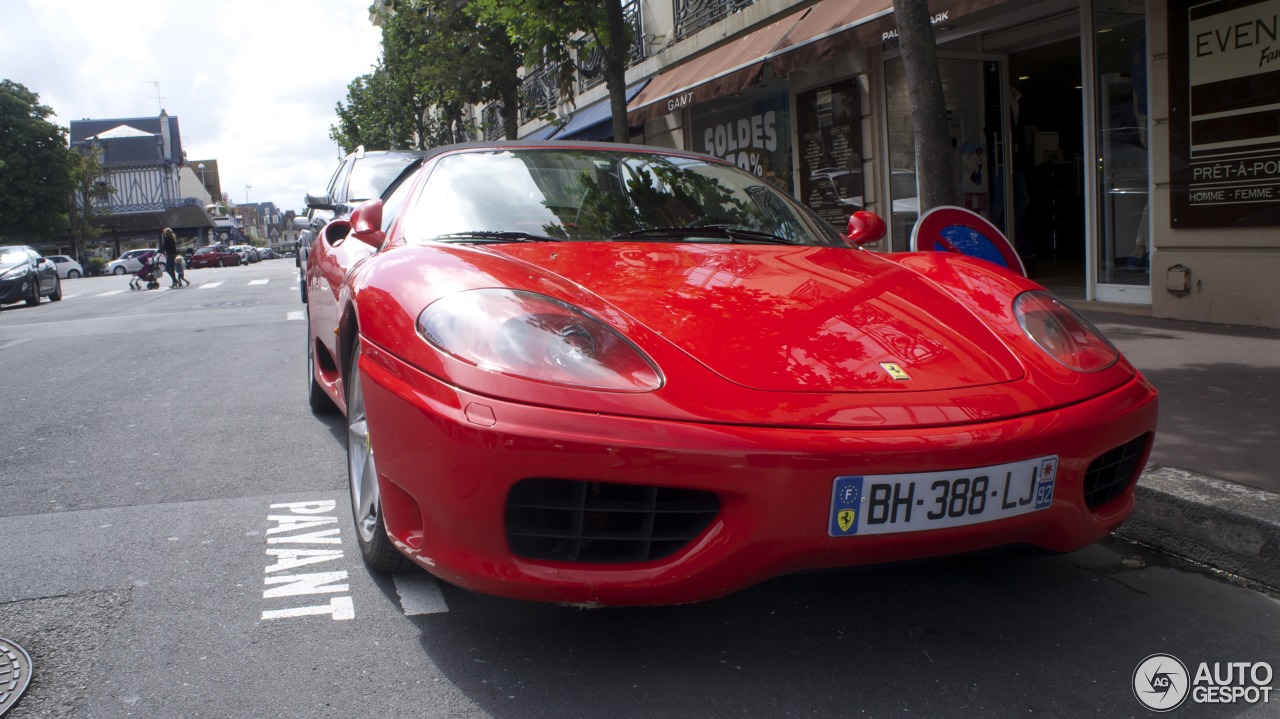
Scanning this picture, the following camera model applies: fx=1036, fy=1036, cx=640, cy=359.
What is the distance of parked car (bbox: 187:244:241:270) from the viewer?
209 ft

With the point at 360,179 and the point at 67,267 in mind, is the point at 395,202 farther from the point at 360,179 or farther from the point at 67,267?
the point at 67,267

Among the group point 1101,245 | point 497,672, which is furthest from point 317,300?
point 1101,245

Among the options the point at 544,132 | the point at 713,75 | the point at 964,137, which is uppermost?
the point at 544,132

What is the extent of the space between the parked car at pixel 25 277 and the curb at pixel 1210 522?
19.9m

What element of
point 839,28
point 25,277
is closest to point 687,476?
point 839,28

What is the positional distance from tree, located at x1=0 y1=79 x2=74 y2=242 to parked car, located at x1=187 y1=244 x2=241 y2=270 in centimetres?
736

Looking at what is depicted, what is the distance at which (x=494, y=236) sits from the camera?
3094 millimetres

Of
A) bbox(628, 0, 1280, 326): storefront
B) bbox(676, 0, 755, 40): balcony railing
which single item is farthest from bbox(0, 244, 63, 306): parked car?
bbox(676, 0, 755, 40): balcony railing

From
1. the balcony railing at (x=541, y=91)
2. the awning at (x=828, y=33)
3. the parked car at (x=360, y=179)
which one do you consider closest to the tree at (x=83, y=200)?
the balcony railing at (x=541, y=91)

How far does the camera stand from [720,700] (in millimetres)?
2141

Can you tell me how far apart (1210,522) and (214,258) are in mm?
67403

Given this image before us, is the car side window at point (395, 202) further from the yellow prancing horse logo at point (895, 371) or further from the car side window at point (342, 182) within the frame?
the car side window at point (342, 182)

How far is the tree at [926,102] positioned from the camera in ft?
18.3

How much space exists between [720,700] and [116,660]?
1.41 meters
